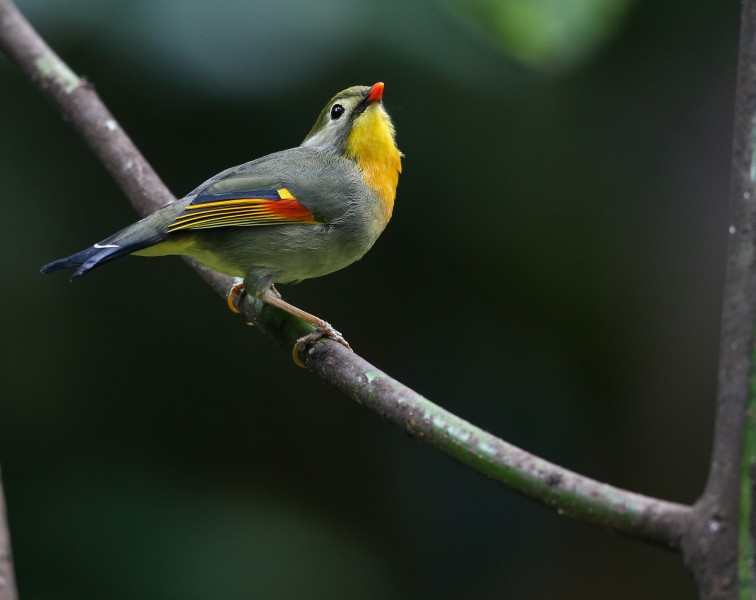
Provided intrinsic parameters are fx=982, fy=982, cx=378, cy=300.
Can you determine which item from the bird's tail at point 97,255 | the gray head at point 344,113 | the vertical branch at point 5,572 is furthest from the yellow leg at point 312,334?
the vertical branch at point 5,572

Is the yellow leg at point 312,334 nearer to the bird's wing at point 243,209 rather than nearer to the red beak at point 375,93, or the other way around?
the bird's wing at point 243,209

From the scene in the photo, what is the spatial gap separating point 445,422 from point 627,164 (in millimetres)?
3699

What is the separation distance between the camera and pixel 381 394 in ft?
7.14

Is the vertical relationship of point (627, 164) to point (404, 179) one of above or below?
below

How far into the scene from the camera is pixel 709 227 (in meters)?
5.17

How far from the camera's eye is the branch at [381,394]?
162 cm

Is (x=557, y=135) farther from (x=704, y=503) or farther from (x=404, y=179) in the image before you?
(x=704, y=503)

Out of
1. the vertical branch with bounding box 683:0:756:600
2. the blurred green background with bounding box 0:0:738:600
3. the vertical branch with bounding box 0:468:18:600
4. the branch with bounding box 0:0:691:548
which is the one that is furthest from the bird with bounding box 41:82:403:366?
the vertical branch with bounding box 683:0:756:600

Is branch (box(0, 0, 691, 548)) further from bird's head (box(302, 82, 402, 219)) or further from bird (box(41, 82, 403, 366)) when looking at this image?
bird's head (box(302, 82, 402, 219))

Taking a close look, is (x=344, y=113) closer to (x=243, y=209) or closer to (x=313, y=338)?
(x=243, y=209)

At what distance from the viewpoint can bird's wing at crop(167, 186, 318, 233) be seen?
125 inches

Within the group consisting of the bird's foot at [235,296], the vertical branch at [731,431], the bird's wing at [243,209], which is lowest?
the bird's foot at [235,296]

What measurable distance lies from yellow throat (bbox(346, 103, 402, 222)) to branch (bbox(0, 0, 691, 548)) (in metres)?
0.66

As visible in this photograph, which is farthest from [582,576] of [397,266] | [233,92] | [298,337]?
[233,92]
